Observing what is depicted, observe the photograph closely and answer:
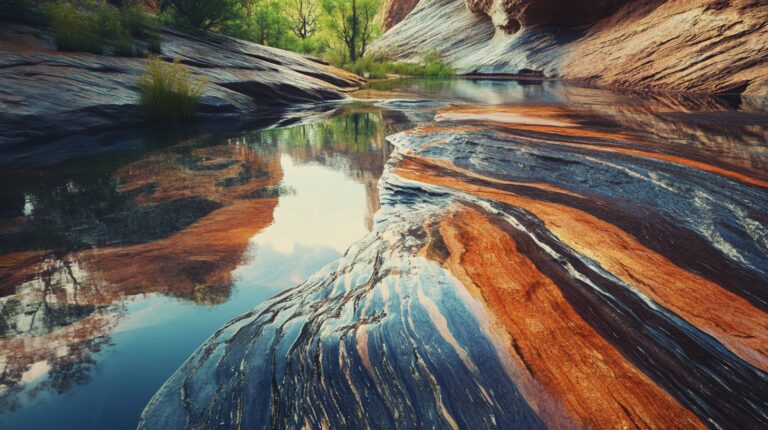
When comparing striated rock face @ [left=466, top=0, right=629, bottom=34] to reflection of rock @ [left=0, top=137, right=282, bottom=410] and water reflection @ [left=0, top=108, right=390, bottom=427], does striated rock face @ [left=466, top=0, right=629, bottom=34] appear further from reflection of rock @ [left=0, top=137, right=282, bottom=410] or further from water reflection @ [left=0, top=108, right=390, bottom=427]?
reflection of rock @ [left=0, top=137, right=282, bottom=410]

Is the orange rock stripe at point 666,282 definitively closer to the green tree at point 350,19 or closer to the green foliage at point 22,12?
the green foliage at point 22,12

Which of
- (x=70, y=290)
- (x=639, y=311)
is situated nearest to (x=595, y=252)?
(x=639, y=311)

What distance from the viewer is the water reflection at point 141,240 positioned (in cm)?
104

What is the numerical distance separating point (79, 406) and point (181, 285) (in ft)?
1.60

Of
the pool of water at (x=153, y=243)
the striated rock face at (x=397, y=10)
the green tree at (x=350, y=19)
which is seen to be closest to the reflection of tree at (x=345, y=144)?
the pool of water at (x=153, y=243)

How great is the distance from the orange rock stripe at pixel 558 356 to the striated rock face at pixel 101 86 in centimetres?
411

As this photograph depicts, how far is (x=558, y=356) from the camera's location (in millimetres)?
868

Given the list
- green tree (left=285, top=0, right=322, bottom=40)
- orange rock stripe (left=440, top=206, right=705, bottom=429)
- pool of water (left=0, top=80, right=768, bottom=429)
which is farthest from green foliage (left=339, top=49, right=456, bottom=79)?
orange rock stripe (left=440, top=206, right=705, bottom=429)

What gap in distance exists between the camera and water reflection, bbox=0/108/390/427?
1.04 meters

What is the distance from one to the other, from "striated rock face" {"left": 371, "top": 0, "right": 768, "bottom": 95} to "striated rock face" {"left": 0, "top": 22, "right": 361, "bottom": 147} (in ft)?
20.8

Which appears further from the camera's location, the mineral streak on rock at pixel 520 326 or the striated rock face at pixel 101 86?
the striated rock face at pixel 101 86

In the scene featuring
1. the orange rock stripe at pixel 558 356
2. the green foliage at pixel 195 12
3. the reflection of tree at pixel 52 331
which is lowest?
the reflection of tree at pixel 52 331

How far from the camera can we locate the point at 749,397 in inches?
29.0

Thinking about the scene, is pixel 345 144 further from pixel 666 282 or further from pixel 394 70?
pixel 394 70
